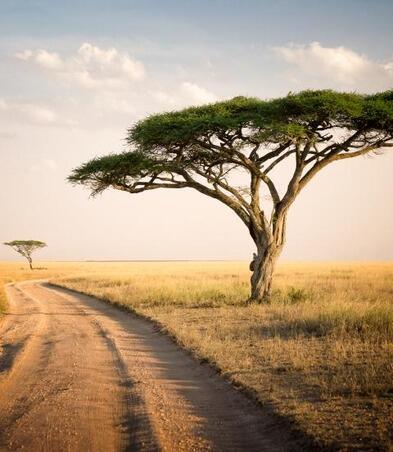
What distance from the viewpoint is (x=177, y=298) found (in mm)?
19219

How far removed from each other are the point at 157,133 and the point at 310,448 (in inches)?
534

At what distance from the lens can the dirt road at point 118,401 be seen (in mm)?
4992

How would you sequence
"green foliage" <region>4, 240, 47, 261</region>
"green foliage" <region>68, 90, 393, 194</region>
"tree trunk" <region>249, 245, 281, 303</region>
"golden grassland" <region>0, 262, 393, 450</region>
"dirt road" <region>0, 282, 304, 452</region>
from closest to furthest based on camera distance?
"dirt road" <region>0, 282, 304, 452</region> → "golden grassland" <region>0, 262, 393, 450</region> → "green foliage" <region>68, 90, 393, 194</region> → "tree trunk" <region>249, 245, 281, 303</region> → "green foliage" <region>4, 240, 47, 261</region>

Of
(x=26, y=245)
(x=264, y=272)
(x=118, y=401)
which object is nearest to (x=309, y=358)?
(x=118, y=401)

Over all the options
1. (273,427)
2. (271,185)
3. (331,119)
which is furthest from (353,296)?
(273,427)

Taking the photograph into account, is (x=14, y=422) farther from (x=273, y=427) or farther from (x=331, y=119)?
(x=331, y=119)

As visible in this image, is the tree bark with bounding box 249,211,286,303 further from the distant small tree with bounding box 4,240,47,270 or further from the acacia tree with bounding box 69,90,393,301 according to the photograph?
the distant small tree with bounding box 4,240,47,270

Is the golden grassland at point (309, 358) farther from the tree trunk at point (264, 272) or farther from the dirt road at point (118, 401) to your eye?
the tree trunk at point (264, 272)

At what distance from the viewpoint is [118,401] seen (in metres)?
6.28


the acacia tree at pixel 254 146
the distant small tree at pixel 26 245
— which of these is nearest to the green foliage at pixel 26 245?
the distant small tree at pixel 26 245

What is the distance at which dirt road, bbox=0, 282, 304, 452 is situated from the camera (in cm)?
499

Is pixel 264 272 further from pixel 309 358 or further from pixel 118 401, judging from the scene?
pixel 118 401

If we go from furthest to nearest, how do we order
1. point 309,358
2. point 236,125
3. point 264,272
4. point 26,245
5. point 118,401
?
point 26,245
point 264,272
point 236,125
point 309,358
point 118,401

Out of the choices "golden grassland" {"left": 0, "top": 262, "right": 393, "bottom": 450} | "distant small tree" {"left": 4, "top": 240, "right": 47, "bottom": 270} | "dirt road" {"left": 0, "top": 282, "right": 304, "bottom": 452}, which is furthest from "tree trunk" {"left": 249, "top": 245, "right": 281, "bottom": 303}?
"distant small tree" {"left": 4, "top": 240, "right": 47, "bottom": 270}
